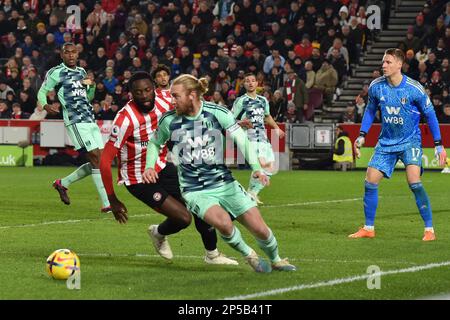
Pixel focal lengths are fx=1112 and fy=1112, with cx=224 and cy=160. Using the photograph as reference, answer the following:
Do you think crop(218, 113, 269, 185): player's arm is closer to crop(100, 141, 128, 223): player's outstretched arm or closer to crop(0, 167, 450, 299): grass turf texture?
crop(0, 167, 450, 299): grass turf texture

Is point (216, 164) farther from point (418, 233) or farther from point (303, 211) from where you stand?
point (303, 211)

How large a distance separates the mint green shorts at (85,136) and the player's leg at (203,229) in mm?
5917

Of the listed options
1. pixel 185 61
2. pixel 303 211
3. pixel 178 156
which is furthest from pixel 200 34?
pixel 178 156

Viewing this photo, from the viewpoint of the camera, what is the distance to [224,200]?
10.0 m

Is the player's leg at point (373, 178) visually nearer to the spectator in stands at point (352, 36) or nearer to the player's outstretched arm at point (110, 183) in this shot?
the player's outstretched arm at point (110, 183)

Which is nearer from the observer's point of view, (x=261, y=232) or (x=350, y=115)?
(x=261, y=232)

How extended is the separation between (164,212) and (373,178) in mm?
3479

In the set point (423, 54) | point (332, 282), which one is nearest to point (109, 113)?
point (423, 54)

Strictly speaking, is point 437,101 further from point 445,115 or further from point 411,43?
point 411,43

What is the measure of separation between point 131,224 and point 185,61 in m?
18.1

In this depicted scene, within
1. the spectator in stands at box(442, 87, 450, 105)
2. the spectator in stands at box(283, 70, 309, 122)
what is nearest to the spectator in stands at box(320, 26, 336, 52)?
the spectator in stands at box(283, 70, 309, 122)

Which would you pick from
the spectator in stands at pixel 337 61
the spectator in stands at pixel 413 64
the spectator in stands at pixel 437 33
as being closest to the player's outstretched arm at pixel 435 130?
the spectator in stands at pixel 413 64

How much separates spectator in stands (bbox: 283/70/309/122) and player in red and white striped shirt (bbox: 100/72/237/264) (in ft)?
60.8
